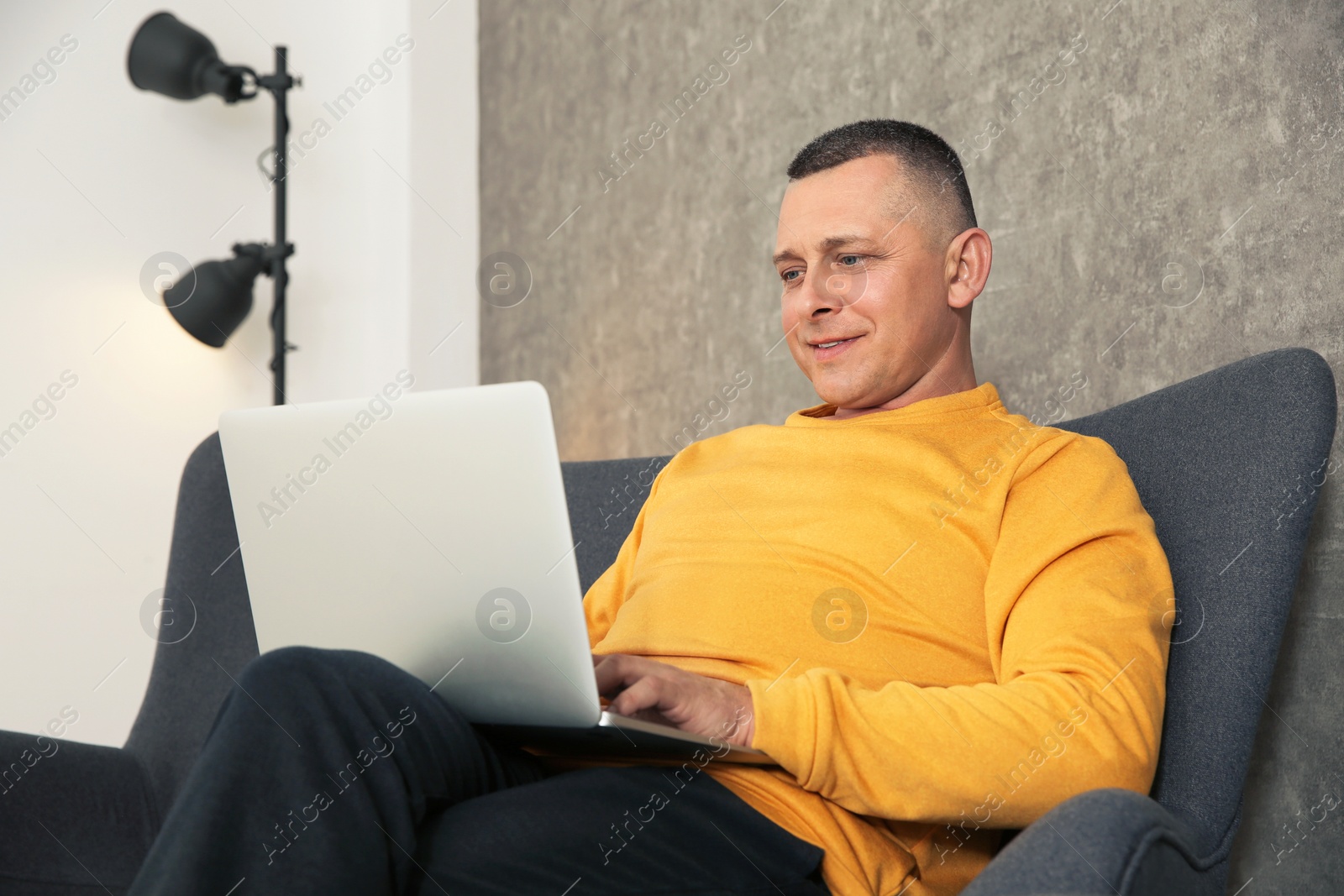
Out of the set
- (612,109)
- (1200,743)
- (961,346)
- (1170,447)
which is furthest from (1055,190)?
(612,109)

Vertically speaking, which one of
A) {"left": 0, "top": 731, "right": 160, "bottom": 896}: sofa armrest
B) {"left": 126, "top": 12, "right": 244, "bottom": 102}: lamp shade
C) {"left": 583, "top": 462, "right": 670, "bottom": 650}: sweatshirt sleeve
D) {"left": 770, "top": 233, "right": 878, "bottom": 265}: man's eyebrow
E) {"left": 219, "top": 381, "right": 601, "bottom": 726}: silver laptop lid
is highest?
{"left": 126, "top": 12, "right": 244, "bottom": 102}: lamp shade

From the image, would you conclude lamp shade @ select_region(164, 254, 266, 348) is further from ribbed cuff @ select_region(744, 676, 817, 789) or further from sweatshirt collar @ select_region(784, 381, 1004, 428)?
ribbed cuff @ select_region(744, 676, 817, 789)

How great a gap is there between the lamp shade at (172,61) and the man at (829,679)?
1691 millimetres

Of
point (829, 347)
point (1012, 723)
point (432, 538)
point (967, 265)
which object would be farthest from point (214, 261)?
point (1012, 723)

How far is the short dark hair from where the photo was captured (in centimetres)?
136

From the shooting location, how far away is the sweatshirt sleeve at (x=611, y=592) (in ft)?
4.59

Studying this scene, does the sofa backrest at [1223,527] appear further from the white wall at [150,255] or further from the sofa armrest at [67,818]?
→ the white wall at [150,255]

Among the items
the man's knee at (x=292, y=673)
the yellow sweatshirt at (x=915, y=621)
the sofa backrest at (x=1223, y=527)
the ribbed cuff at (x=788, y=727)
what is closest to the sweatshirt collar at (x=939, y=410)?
the yellow sweatshirt at (x=915, y=621)

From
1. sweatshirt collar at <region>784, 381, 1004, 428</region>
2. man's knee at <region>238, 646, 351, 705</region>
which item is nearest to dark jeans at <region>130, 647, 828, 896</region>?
man's knee at <region>238, 646, 351, 705</region>

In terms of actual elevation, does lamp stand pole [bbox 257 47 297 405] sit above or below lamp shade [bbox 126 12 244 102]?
below

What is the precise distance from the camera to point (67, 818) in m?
1.32

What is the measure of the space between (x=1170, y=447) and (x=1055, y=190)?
0.57m

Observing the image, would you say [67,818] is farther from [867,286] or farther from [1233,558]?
[1233,558]

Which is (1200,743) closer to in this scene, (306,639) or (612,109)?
(306,639)
